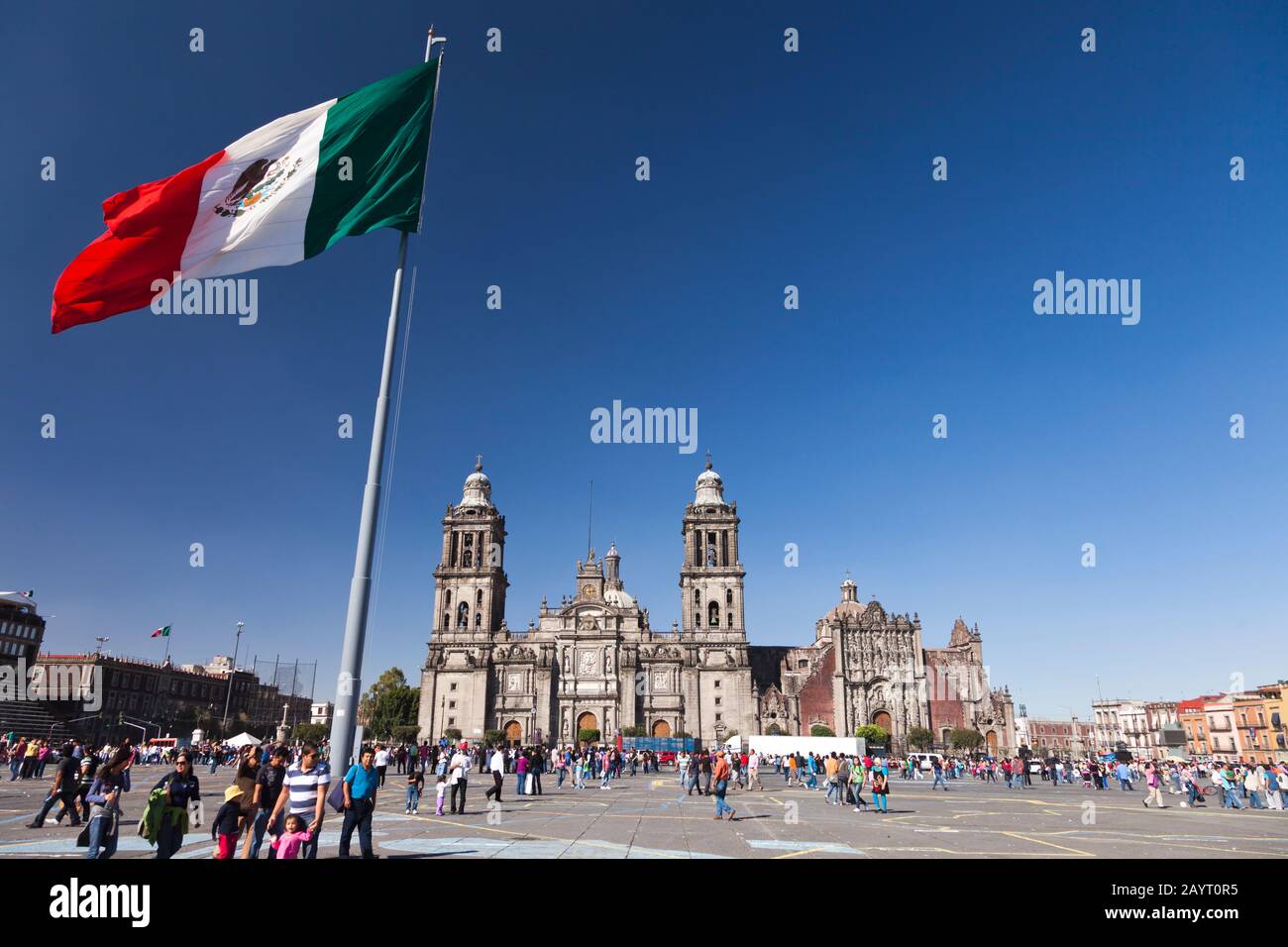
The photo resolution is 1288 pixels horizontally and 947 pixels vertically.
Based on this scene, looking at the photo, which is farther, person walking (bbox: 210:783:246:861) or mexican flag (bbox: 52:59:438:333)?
mexican flag (bbox: 52:59:438:333)

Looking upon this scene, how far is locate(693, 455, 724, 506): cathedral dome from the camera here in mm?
83456

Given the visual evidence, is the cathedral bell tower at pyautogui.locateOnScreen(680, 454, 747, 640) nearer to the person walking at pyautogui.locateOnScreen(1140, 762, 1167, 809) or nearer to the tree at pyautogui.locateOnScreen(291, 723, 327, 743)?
the tree at pyautogui.locateOnScreen(291, 723, 327, 743)

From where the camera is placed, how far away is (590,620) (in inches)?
3095

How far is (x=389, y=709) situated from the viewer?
90.5 meters

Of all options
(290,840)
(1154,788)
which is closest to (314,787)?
(290,840)

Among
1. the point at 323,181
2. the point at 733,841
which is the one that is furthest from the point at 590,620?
the point at 323,181

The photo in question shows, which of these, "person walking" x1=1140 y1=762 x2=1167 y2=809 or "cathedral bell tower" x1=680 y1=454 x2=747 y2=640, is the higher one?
"cathedral bell tower" x1=680 y1=454 x2=747 y2=640

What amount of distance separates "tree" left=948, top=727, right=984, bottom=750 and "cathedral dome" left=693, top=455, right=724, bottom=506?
32676 millimetres

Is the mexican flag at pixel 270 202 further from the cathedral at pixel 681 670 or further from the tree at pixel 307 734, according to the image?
the tree at pixel 307 734

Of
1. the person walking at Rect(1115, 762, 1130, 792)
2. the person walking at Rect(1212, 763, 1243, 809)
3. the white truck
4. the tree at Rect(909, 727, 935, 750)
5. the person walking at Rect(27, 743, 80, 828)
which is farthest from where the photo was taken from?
the tree at Rect(909, 727, 935, 750)

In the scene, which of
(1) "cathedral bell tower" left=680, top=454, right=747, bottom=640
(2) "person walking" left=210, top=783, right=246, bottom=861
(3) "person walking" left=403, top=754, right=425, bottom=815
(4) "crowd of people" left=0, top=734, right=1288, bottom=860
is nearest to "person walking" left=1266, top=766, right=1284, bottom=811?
(4) "crowd of people" left=0, top=734, right=1288, bottom=860

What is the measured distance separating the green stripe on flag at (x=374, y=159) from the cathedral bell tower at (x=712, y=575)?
231ft

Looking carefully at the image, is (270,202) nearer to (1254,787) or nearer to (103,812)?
(103,812)
